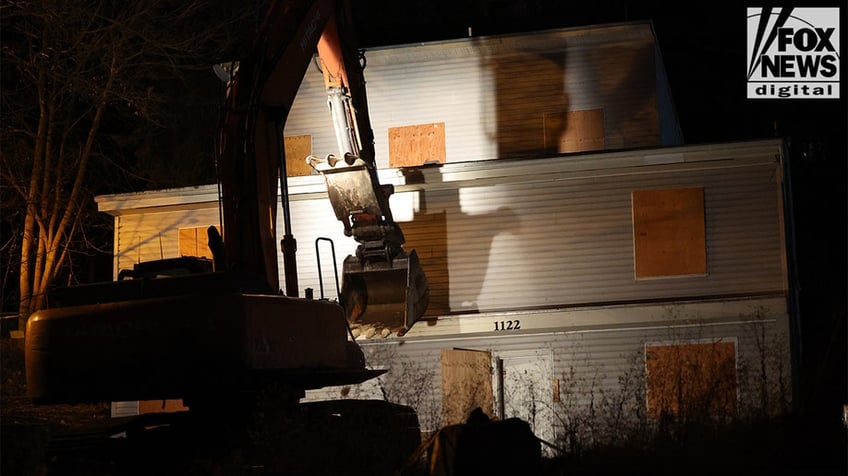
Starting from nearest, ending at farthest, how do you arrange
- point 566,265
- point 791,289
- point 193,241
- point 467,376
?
point 791,289 → point 467,376 → point 566,265 → point 193,241

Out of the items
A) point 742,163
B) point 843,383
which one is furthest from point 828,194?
point 742,163

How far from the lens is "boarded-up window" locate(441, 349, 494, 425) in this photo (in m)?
19.8

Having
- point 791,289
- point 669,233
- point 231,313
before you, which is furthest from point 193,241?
point 231,313

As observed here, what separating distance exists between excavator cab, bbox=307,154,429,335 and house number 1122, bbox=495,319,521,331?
10.5ft

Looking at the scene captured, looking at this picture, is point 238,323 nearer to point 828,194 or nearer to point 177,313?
point 177,313

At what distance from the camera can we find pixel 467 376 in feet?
66.1

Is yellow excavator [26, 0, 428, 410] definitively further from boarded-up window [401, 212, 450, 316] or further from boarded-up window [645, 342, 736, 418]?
boarded-up window [401, 212, 450, 316]

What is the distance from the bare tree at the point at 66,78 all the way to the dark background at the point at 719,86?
376 inches

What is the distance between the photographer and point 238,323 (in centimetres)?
1080

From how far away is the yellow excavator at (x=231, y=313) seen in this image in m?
10.9

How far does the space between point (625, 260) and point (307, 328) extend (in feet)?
31.3

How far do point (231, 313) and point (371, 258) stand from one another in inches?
245

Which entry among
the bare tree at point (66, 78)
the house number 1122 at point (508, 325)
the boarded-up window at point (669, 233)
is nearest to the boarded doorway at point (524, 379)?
the house number 1122 at point (508, 325)

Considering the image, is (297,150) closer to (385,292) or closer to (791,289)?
(385,292)
